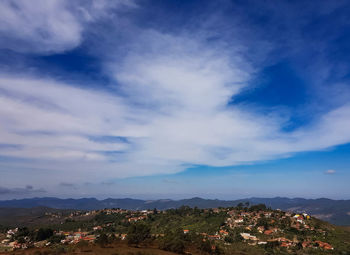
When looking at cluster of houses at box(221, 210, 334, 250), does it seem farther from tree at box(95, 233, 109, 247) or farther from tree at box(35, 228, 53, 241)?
tree at box(35, 228, 53, 241)

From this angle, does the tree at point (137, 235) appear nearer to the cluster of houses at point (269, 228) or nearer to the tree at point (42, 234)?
the cluster of houses at point (269, 228)

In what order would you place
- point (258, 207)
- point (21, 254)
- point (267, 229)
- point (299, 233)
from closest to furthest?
point (21, 254) → point (299, 233) → point (267, 229) → point (258, 207)

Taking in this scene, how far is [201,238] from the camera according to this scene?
5062 cm

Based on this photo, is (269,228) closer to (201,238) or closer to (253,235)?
(253,235)

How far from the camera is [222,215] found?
4783 inches

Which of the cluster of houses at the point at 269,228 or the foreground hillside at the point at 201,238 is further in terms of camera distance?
the cluster of houses at the point at 269,228

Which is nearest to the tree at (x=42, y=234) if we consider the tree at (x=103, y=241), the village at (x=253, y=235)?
the village at (x=253, y=235)

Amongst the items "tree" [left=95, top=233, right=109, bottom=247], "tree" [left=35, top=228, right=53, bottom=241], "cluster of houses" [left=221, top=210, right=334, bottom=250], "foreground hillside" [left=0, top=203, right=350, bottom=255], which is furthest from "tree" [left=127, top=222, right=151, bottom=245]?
"tree" [left=35, top=228, right=53, bottom=241]

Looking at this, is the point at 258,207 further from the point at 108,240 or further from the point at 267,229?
the point at 108,240

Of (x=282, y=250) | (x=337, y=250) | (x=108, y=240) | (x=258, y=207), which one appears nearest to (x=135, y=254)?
(x=108, y=240)

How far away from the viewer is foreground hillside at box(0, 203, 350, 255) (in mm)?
42844

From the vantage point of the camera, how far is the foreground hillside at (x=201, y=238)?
4284 centimetres

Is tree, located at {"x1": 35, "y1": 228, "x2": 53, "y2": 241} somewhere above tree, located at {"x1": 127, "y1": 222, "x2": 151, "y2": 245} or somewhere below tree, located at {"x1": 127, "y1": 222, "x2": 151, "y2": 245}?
below

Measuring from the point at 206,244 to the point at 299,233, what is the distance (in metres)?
54.6
